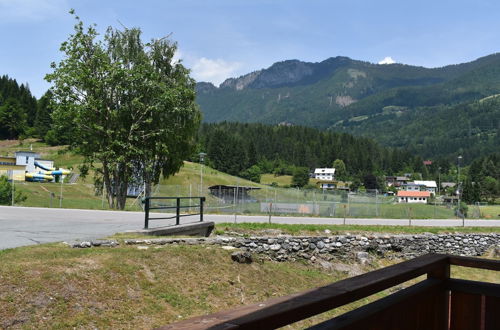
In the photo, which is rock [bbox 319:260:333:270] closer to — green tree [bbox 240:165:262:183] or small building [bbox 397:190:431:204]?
small building [bbox 397:190:431:204]

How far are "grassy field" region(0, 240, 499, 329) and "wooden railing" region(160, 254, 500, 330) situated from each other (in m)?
5.69

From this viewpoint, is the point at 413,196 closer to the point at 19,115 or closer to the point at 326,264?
the point at 19,115

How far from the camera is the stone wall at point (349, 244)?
1572cm

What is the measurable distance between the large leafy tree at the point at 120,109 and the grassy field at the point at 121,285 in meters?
19.8

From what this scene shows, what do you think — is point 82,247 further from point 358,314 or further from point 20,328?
point 358,314

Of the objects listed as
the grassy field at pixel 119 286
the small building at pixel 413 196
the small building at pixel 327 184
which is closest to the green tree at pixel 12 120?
the small building at pixel 327 184

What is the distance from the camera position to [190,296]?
966 centimetres

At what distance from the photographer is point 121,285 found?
8672 millimetres

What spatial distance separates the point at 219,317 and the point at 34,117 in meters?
139

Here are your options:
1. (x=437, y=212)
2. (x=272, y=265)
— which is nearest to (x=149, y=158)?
(x=272, y=265)

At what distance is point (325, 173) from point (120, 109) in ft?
493

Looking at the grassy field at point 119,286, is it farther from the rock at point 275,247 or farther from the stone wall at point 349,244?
the rock at point 275,247

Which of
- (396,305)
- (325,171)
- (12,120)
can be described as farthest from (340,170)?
(396,305)

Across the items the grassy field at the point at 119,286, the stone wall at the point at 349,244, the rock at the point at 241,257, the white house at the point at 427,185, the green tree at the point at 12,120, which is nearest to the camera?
the grassy field at the point at 119,286
